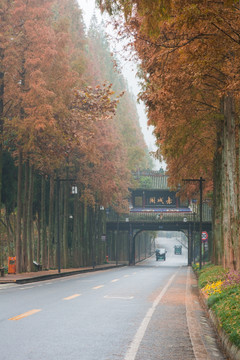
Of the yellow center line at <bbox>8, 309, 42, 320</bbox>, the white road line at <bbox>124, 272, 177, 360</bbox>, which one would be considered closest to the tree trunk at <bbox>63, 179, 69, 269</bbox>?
the white road line at <bbox>124, 272, 177, 360</bbox>

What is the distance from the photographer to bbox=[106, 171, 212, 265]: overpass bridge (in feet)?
229

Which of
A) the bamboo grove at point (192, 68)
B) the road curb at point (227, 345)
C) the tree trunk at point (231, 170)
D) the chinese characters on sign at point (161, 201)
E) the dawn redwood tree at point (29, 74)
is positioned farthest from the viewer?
the chinese characters on sign at point (161, 201)

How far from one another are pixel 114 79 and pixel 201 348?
227 feet

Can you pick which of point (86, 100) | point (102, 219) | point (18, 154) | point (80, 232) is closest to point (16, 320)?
point (86, 100)

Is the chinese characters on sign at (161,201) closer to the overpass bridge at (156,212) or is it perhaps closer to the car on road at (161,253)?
the overpass bridge at (156,212)

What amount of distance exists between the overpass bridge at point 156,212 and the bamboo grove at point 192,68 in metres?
43.2

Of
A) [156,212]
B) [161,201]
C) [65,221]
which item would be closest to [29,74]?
[65,221]

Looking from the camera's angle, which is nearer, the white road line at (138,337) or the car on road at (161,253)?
the white road line at (138,337)

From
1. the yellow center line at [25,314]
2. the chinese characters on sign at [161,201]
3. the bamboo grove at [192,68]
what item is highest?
the chinese characters on sign at [161,201]

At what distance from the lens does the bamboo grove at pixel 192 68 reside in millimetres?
10062

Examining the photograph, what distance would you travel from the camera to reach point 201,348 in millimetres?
8398

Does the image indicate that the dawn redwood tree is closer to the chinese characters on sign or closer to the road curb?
the road curb

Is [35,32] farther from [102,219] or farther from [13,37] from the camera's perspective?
[102,219]

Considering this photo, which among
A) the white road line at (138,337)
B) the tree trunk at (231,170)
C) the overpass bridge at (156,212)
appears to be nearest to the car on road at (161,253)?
the overpass bridge at (156,212)
